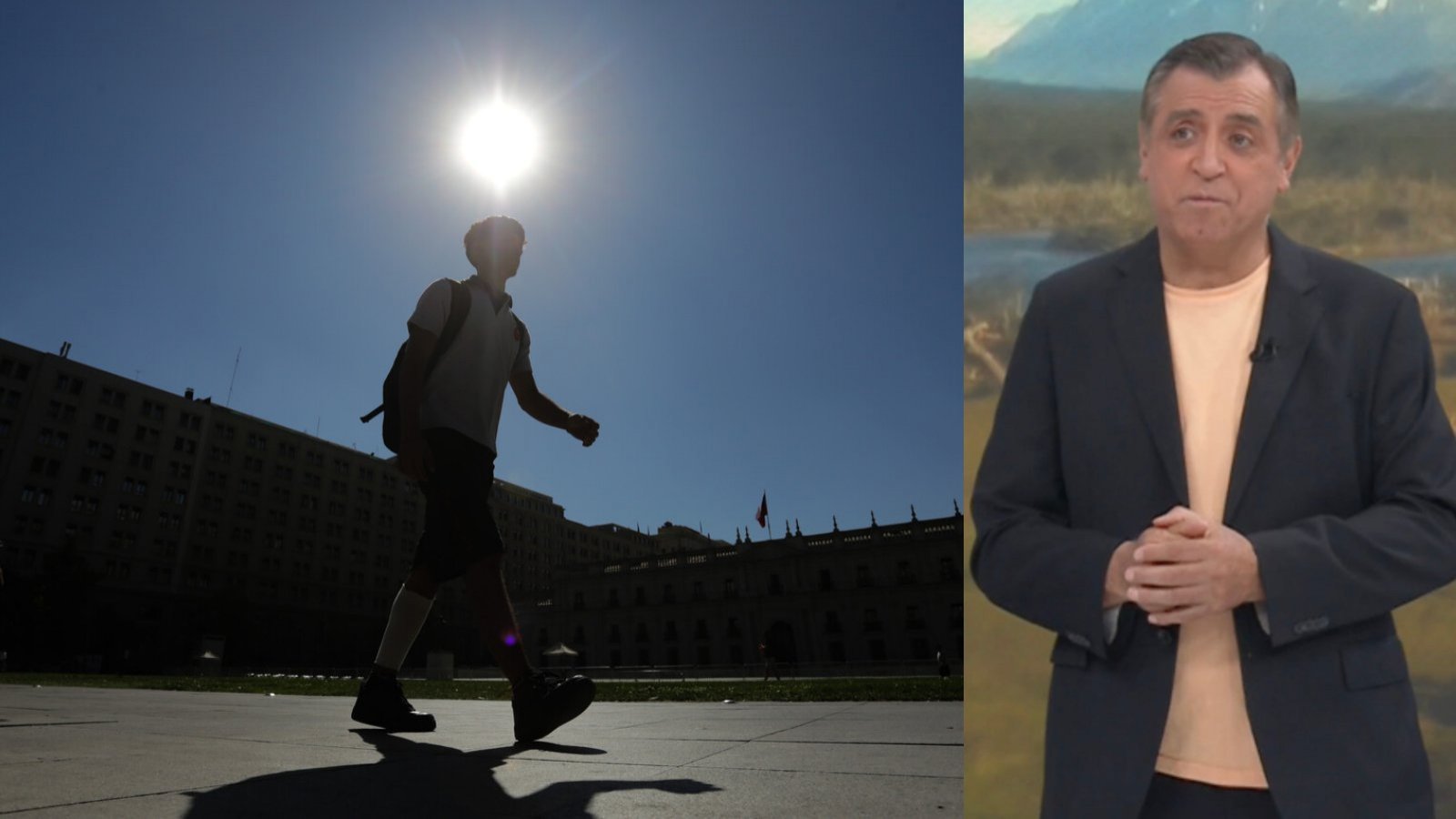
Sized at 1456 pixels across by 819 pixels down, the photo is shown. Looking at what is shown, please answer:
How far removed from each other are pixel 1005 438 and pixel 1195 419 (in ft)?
1.11

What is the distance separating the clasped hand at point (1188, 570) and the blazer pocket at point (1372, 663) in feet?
0.63

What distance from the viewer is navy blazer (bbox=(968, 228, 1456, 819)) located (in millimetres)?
1363

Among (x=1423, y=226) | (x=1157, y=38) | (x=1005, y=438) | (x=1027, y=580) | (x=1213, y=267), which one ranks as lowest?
(x=1027, y=580)

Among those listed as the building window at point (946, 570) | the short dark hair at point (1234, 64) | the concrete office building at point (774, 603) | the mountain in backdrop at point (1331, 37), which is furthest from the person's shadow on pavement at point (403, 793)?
the building window at point (946, 570)

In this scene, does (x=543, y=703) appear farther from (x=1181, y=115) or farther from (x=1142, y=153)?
(x=1181, y=115)

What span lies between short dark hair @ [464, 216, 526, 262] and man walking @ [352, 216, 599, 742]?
339 mm

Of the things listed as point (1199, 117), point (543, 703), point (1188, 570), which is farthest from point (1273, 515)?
point (543, 703)

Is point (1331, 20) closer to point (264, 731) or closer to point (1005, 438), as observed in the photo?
point (1005, 438)

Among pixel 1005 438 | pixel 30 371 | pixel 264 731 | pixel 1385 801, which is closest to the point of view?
pixel 1385 801

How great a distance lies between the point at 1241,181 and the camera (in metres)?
1.65

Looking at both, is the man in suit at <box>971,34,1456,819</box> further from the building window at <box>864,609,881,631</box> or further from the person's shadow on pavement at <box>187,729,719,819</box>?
the building window at <box>864,609,881,631</box>

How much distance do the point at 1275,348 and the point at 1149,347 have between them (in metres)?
0.21

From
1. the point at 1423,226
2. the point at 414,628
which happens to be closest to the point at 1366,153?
the point at 1423,226

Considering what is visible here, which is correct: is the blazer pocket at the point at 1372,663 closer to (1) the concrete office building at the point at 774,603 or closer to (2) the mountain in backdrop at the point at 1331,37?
(2) the mountain in backdrop at the point at 1331,37
